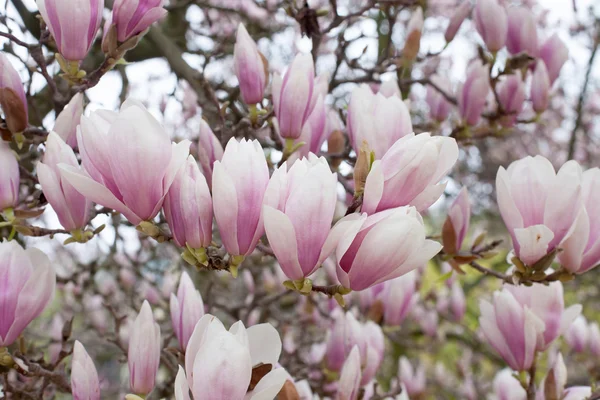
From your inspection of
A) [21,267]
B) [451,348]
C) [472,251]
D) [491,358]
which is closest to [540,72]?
[472,251]

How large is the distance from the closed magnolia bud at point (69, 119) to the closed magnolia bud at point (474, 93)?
89 centimetres

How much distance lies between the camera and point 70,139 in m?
0.90

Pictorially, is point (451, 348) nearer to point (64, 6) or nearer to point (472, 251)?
point (472, 251)

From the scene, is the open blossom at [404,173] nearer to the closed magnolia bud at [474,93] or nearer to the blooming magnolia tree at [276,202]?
the blooming magnolia tree at [276,202]

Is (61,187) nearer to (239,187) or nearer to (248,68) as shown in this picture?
(239,187)

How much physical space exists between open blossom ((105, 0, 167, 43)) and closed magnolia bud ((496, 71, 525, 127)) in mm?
903

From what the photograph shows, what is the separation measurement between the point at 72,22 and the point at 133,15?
9 cm

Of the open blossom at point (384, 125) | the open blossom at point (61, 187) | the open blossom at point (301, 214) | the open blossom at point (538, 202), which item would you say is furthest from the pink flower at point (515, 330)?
the open blossom at point (61, 187)

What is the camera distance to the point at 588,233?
31.5 inches

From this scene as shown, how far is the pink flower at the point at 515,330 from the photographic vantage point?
3.23 ft

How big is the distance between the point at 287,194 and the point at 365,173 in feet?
0.34

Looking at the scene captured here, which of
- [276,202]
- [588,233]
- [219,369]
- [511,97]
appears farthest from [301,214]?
[511,97]

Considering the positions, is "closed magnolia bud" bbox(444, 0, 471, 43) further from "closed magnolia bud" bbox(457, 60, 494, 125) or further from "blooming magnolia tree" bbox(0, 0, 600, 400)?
"closed magnolia bud" bbox(457, 60, 494, 125)

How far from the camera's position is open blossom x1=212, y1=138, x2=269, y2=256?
66cm
